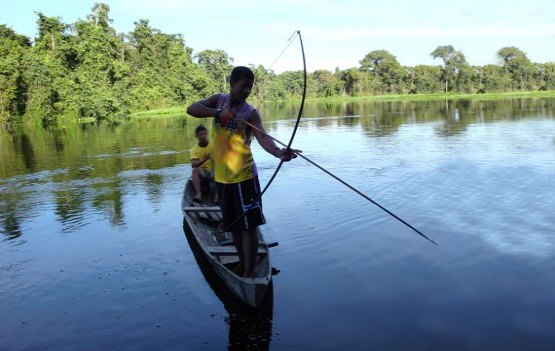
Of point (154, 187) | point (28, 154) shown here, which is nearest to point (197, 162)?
point (154, 187)

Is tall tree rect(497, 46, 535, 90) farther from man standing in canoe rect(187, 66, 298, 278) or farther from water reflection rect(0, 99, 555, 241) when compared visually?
man standing in canoe rect(187, 66, 298, 278)

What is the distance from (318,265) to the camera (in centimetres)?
665

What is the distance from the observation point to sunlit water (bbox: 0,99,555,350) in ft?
16.0

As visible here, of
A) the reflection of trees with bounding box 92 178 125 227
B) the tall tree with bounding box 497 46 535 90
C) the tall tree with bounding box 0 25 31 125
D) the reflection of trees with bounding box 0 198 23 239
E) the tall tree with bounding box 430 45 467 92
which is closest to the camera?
the reflection of trees with bounding box 0 198 23 239

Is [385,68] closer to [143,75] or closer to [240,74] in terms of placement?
[143,75]

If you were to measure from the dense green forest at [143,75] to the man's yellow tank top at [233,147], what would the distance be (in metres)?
4.46

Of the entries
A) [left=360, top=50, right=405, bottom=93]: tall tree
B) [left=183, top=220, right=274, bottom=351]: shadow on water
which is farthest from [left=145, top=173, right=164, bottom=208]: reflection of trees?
[left=360, top=50, right=405, bottom=93]: tall tree

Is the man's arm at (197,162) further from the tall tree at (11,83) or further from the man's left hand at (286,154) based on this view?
the tall tree at (11,83)

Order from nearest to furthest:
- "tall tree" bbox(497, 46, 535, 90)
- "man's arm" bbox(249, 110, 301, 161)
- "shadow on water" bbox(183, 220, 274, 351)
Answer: "shadow on water" bbox(183, 220, 274, 351) → "man's arm" bbox(249, 110, 301, 161) → "tall tree" bbox(497, 46, 535, 90)

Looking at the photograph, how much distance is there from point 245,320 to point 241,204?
1220 mm

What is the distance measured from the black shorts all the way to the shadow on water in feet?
3.03

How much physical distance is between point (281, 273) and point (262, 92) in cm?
10994

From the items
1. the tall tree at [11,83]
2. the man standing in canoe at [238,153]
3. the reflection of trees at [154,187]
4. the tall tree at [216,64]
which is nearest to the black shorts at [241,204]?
the man standing in canoe at [238,153]

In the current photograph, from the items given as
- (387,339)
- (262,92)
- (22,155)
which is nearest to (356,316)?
(387,339)
